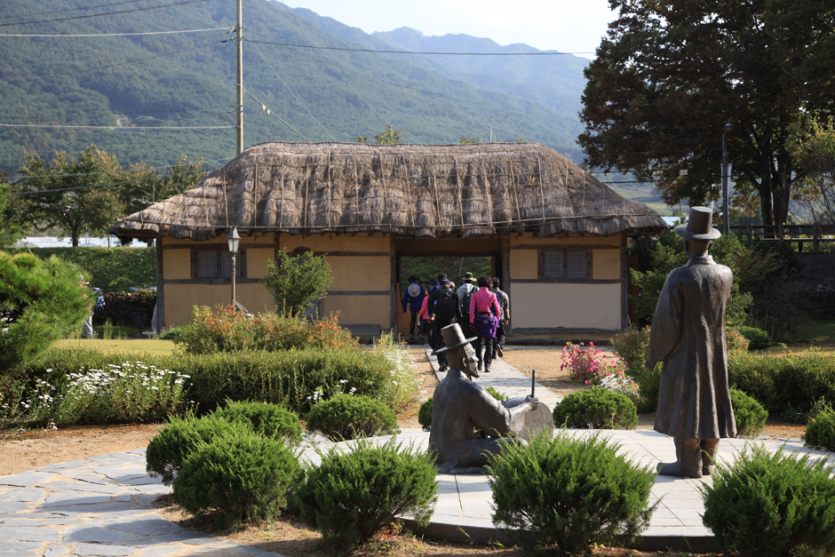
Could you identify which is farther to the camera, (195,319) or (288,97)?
(288,97)

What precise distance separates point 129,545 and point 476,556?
207 cm

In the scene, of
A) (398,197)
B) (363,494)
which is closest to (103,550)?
(363,494)

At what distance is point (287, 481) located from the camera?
4.59 m

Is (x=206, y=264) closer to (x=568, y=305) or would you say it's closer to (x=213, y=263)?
(x=213, y=263)

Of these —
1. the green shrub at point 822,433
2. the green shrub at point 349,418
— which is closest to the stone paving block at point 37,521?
the green shrub at point 349,418

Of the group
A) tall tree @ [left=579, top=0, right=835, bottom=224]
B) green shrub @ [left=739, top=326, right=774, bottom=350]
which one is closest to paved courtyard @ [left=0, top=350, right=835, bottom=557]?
green shrub @ [left=739, top=326, right=774, bottom=350]

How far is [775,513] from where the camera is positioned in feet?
11.3

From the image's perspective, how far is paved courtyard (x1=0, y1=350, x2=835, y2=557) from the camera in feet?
13.3

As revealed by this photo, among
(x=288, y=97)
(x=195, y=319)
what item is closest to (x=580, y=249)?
(x=195, y=319)

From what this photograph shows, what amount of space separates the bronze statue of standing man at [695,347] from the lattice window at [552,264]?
12571mm

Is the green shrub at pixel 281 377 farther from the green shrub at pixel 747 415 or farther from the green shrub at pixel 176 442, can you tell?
the green shrub at pixel 747 415

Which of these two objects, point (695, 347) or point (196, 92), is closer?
point (695, 347)

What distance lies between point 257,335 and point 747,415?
266 inches

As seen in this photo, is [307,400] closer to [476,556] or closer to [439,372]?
[439,372]
